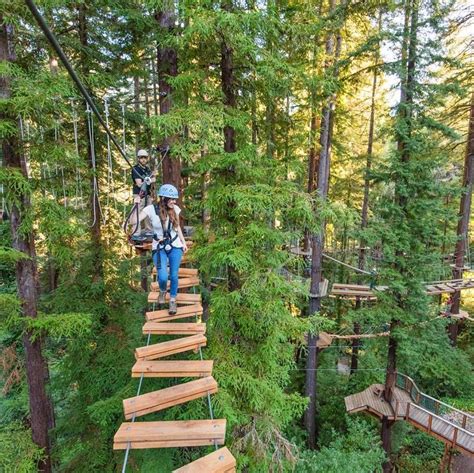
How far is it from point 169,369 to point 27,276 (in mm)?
2831

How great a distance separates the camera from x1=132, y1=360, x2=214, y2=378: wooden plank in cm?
329

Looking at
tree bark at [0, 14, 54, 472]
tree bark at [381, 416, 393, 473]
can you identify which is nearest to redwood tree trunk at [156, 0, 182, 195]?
tree bark at [0, 14, 54, 472]

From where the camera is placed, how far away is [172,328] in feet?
12.9

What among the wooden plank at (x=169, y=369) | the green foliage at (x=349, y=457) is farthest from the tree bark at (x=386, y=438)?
the wooden plank at (x=169, y=369)

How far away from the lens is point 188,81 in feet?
13.1

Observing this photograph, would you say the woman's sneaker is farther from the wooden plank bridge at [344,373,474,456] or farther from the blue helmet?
the wooden plank bridge at [344,373,474,456]

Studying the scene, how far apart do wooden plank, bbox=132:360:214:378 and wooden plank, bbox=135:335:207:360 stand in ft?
0.26

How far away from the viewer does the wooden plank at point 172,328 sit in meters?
3.85

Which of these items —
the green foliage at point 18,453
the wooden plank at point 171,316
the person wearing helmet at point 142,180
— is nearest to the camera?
the wooden plank at point 171,316

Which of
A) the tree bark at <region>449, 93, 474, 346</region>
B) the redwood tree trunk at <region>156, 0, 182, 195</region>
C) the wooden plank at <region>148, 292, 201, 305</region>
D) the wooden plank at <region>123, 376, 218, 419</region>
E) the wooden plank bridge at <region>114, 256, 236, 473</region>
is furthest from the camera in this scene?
the tree bark at <region>449, 93, 474, 346</region>

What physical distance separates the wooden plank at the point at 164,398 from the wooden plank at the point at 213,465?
0.64m

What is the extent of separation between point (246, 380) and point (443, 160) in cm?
641

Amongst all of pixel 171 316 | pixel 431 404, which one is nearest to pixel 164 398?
pixel 171 316

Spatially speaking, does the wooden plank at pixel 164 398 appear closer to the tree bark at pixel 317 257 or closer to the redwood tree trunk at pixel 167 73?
the redwood tree trunk at pixel 167 73
